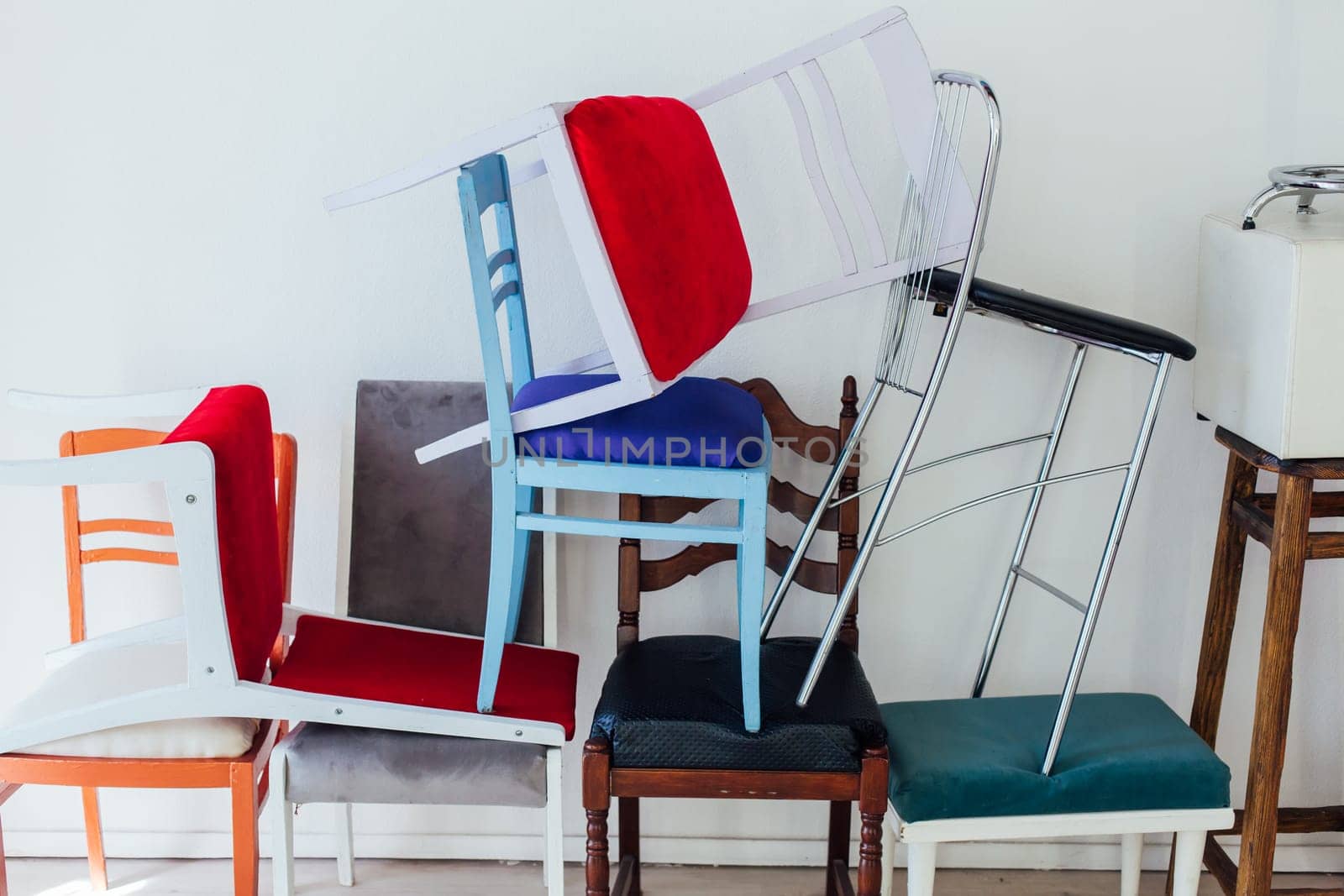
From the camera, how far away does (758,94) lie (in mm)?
2020

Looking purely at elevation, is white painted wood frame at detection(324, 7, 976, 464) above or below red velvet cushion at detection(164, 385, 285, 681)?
above

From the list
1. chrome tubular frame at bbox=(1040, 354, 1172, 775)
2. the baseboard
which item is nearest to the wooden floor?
the baseboard

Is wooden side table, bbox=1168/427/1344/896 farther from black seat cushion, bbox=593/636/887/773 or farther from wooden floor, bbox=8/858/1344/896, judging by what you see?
black seat cushion, bbox=593/636/887/773

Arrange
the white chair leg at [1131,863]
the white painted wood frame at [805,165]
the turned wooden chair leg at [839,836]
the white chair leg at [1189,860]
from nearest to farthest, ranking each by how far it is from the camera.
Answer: the white painted wood frame at [805,165]
the white chair leg at [1189,860]
the white chair leg at [1131,863]
the turned wooden chair leg at [839,836]

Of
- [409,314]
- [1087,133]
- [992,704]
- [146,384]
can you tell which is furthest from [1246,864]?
[146,384]

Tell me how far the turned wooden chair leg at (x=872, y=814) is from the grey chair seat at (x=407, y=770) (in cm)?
46

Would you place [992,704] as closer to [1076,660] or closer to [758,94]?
[1076,660]

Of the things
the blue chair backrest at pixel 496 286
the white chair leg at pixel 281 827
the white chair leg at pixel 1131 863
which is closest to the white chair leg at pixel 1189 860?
the white chair leg at pixel 1131 863

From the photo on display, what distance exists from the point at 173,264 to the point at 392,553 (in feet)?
2.18

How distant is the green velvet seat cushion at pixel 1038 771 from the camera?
68.2 inches

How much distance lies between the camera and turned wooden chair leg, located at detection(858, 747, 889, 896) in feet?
5.40

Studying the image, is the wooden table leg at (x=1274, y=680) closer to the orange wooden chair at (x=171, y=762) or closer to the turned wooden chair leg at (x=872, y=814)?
the turned wooden chair leg at (x=872, y=814)

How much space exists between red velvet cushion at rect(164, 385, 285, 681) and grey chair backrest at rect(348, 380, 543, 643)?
0.17m

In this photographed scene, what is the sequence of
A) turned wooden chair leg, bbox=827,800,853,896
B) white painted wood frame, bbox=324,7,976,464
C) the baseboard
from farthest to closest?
the baseboard
turned wooden chair leg, bbox=827,800,853,896
white painted wood frame, bbox=324,7,976,464
